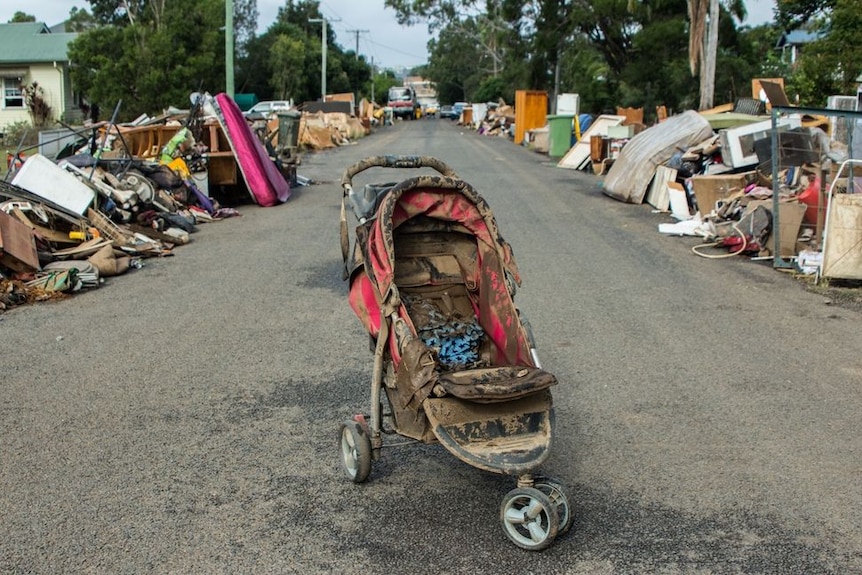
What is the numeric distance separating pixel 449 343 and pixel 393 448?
73 cm

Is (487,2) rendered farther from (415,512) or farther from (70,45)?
(415,512)

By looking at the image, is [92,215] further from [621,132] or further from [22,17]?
[22,17]

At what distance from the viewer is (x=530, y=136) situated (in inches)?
1421

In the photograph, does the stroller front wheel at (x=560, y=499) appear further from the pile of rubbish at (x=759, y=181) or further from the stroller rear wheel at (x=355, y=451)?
the pile of rubbish at (x=759, y=181)

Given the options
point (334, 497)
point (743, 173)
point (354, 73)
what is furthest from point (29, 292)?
point (354, 73)

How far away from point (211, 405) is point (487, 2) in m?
45.2

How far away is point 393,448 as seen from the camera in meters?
5.52

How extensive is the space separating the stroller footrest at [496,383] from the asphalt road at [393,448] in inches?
26.4

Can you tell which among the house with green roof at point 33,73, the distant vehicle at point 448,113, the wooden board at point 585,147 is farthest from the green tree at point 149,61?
the distant vehicle at point 448,113

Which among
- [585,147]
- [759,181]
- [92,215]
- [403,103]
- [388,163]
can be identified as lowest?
[92,215]

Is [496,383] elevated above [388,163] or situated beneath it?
situated beneath

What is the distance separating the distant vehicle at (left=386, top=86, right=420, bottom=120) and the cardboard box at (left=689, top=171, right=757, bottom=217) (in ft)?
216

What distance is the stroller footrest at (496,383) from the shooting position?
452 centimetres

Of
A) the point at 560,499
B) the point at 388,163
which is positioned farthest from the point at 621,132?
the point at 560,499
